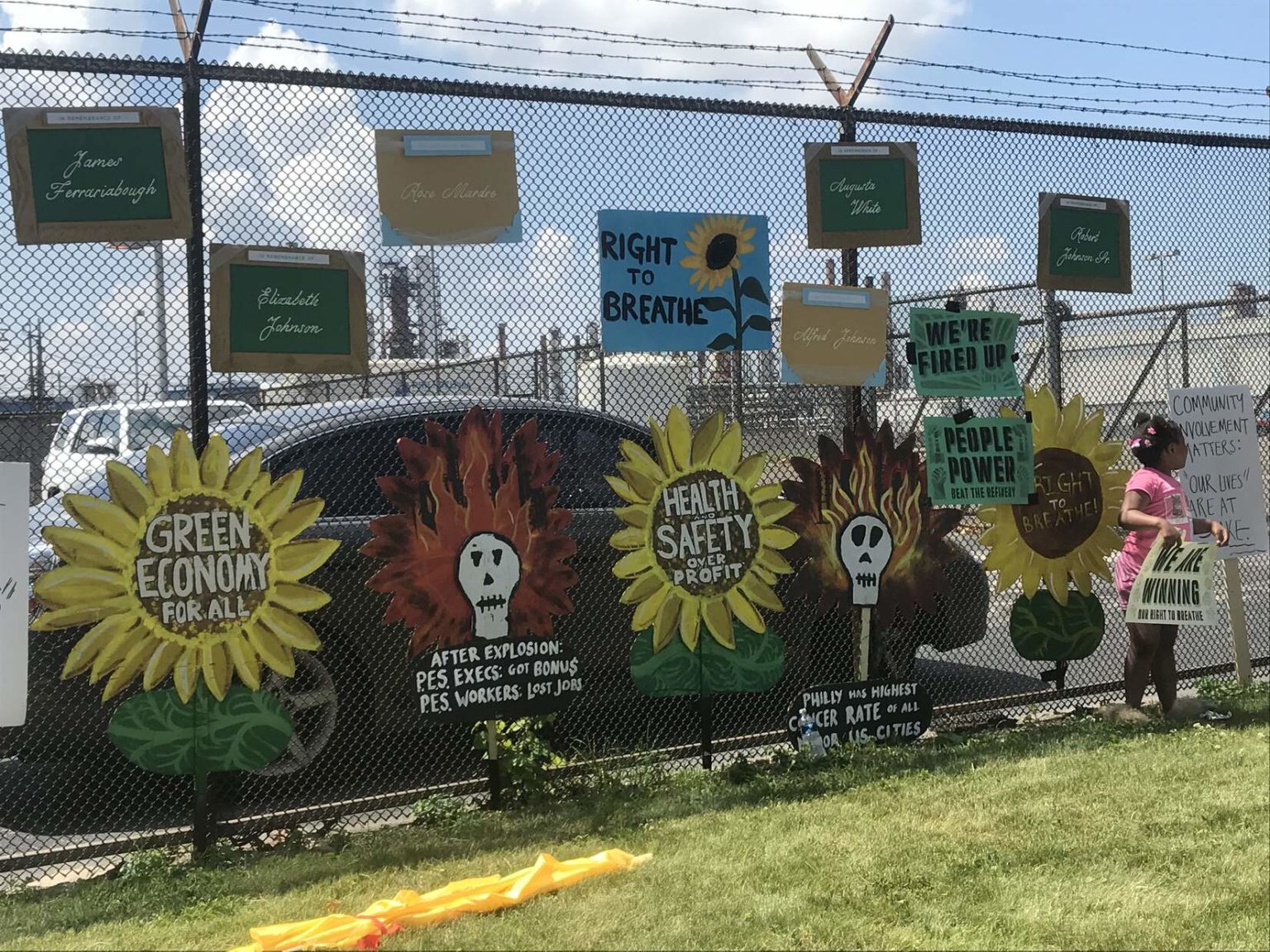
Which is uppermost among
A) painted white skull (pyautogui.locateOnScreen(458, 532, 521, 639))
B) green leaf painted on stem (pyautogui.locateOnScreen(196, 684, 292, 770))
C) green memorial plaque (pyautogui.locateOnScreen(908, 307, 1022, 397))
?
green memorial plaque (pyautogui.locateOnScreen(908, 307, 1022, 397))

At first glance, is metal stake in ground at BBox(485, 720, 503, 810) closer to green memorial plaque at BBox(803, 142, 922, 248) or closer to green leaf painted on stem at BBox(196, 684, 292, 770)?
green leaf painted on stem at BBox(196, 684, 292, 770)

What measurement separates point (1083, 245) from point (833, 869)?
3924 mm

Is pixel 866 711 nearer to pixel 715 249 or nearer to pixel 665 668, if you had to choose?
pixel 665 668

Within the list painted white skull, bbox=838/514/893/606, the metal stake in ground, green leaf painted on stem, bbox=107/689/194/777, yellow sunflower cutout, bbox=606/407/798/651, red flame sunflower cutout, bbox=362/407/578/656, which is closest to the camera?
green leaf painted on stem, bbox=107/689/194/777

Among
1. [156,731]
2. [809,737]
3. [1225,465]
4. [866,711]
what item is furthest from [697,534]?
[1225,465]

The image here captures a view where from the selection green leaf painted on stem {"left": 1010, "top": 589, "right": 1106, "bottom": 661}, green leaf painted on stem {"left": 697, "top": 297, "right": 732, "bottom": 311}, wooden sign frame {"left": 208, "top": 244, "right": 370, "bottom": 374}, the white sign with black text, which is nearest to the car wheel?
wooden sign frame {"left": 208, "top": 244, "right": 370, "bottom": 374}

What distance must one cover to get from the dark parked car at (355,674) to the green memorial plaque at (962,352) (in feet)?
4.25

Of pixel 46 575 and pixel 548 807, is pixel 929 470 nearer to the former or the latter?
pixel 548 807

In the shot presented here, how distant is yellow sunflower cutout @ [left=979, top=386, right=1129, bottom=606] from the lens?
659cm

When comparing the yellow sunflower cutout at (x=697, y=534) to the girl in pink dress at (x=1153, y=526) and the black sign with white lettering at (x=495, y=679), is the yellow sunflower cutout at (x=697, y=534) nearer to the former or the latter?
the black sign with white lettering at (x=495, y=679)

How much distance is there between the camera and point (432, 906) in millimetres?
4043

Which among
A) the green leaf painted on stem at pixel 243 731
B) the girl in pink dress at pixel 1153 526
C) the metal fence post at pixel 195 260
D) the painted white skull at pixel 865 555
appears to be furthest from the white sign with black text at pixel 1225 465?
the metal fence post at pixel 195 260

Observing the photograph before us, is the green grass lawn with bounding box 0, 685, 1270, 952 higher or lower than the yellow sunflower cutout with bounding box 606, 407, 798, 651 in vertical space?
lower

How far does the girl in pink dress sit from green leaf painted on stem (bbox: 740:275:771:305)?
2.11m
